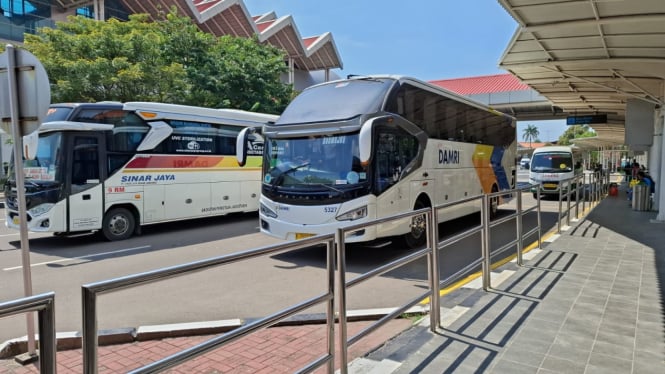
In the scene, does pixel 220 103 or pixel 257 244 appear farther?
pixel 220 103

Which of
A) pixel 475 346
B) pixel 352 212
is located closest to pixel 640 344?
pixel 475 346

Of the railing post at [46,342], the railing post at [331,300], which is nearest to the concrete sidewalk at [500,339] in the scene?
the railing post at [331,300]

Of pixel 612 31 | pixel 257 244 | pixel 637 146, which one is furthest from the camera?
pixel 637 146

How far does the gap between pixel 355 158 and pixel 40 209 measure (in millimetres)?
6515

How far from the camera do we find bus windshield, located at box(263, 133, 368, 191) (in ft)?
25.2

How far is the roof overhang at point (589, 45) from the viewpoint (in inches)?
317

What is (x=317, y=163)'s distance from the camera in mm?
7926

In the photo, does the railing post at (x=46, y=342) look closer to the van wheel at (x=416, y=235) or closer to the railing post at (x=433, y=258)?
the railing post at (x=433, y=258)

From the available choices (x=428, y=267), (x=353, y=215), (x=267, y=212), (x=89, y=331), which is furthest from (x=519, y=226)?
(x=89, y=331)

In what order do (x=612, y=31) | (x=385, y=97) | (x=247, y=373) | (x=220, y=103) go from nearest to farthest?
(x=247, y=373) → (x=385, y=97) → (x=612, y=31) → (x=220, y=103)

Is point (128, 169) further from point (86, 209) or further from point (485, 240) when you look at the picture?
point (485, 240)

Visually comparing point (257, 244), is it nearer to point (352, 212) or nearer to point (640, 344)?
point (352, 212)

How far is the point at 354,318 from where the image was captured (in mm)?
4898

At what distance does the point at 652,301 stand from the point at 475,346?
2.60 m
